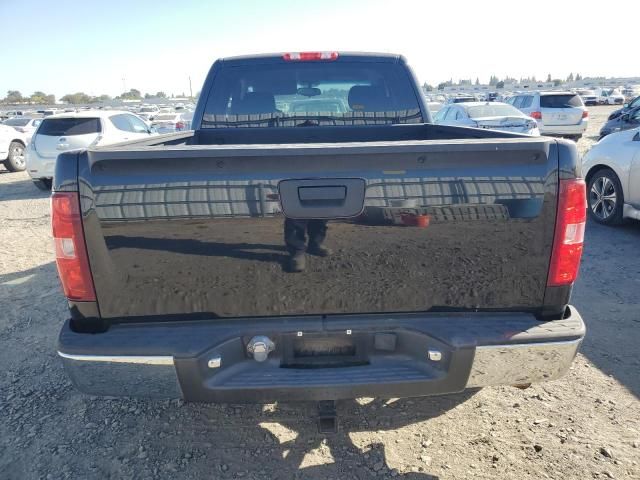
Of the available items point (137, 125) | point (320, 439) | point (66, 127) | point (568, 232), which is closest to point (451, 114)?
point (137, 125)

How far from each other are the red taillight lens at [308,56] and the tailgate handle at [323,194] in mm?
2199

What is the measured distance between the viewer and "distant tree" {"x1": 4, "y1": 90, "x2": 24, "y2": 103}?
8862cm

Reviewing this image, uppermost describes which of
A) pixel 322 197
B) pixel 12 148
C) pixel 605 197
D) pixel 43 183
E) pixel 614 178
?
pixel 322 197

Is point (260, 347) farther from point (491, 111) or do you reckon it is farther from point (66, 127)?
point (491, 111)

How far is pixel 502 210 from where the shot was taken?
190 centimetres

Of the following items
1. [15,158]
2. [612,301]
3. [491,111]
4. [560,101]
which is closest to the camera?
[612,301]

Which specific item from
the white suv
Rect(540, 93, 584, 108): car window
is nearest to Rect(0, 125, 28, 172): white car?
the white suv

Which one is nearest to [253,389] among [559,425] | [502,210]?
[502,210]

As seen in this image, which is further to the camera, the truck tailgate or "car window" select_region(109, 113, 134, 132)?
"car window" select_region(109, 113, 134, 132)

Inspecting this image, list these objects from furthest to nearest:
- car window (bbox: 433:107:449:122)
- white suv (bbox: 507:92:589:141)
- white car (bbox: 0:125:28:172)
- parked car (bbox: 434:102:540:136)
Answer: white suv (bbox: 507:92:589:141) < car window (bbox: 433:107:449:122) < white car (bbox: 0:125:28:172) < parked car (bbox: 434:102:540:136)

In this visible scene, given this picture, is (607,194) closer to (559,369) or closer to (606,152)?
(606,152)

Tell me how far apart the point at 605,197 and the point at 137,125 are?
10.2 metres

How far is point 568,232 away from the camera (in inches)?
76.0

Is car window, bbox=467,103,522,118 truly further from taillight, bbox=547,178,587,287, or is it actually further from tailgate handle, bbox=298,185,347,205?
tailgate handle, bbox=298,185,347,205
